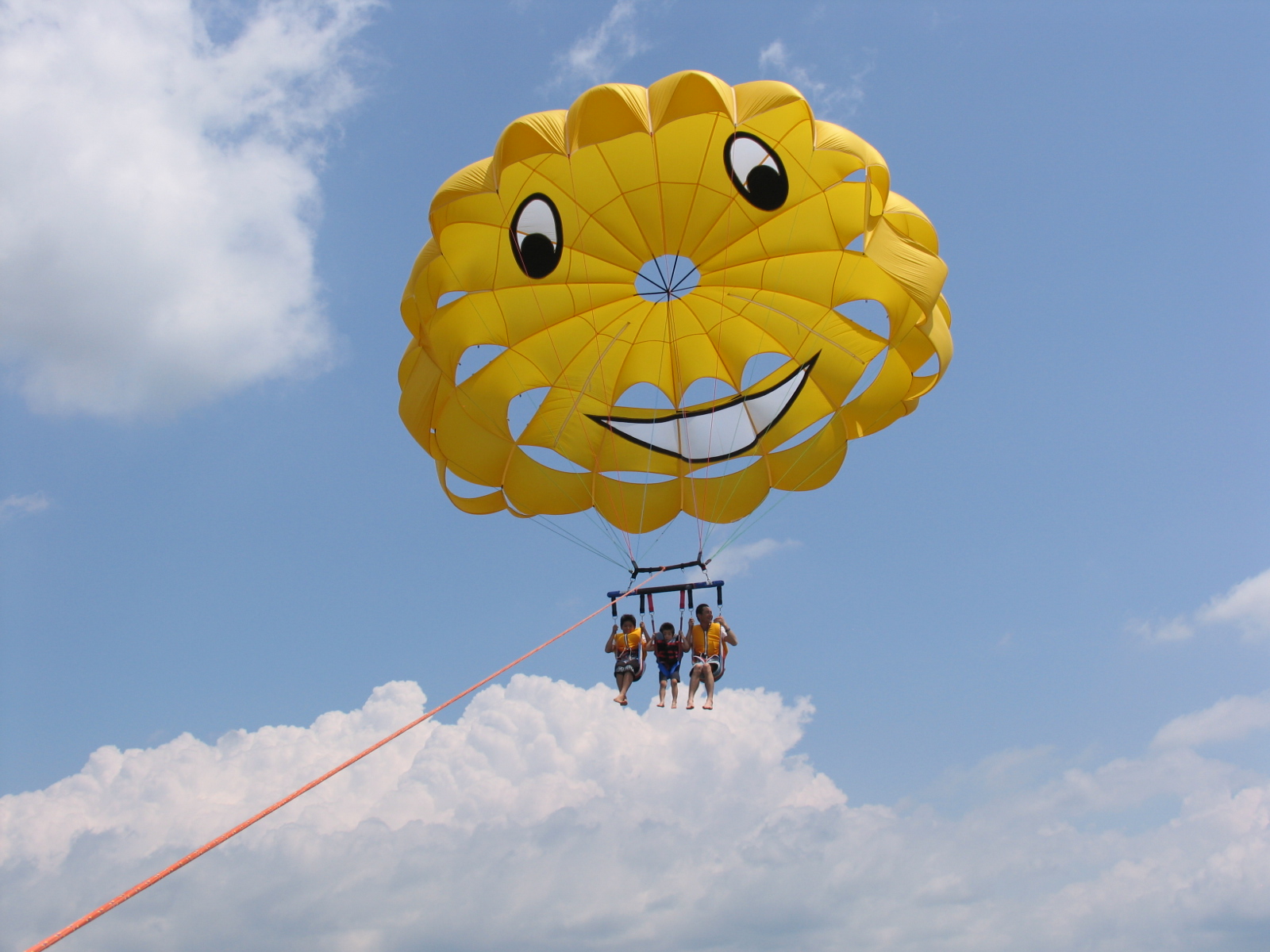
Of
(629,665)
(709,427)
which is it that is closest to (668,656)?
(629,665)

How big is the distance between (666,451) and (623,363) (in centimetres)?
113

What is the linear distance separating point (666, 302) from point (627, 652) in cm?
384

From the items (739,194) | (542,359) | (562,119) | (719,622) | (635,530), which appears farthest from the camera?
(635,530)

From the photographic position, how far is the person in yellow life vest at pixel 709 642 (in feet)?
34.0

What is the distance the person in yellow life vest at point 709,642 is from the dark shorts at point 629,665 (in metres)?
0.53

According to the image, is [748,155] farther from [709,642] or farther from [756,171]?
[709,642]

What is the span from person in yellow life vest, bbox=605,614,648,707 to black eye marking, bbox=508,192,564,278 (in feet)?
12.1

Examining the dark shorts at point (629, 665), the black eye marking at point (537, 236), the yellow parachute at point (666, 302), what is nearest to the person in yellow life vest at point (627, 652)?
the dark shorts at point (629, 665)

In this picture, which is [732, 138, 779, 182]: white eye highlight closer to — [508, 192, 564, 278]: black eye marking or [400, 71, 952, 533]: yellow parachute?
[400, 71, 952, 533]: yellow parachute

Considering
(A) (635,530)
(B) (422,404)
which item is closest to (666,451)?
(A) (635,530)

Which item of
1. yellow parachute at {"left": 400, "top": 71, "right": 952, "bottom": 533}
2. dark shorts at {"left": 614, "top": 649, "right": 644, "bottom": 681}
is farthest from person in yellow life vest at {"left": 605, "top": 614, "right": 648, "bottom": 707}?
yellow parachute at {"left": 400, "top": 71, "right": 952, "bottom": 533}

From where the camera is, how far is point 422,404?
34.2 ft

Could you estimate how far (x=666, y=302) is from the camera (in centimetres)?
1144

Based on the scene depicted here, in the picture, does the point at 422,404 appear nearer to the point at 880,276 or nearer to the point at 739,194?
the point at 739,194
